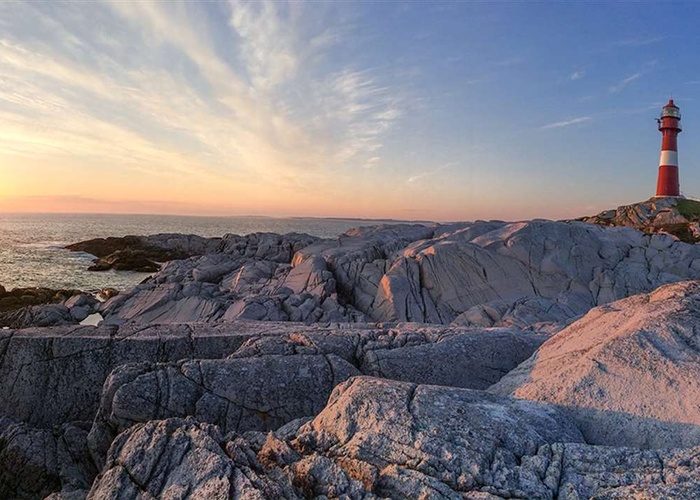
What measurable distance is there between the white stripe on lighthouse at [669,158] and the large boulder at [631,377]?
251ft

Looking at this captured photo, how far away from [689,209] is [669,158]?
920 centimetres

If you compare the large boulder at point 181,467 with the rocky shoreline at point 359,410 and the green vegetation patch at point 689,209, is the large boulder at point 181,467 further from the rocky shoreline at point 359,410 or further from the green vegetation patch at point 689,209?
the green vegetation patch at point 689,209

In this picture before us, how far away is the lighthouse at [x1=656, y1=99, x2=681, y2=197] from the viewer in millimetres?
67812

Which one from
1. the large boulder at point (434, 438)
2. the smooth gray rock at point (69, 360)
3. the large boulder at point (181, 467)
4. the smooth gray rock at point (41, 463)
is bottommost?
the smooth gray rock at point (41, 463)

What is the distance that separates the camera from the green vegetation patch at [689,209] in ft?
213

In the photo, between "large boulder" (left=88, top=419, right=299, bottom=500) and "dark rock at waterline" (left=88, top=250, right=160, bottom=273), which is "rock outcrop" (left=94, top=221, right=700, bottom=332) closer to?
"large boulder" (left=88, top=419, right=299, bottom=500)

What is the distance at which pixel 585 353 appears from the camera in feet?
25.9

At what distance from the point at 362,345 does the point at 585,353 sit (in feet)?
15.5

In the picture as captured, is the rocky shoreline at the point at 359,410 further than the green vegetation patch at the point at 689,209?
No

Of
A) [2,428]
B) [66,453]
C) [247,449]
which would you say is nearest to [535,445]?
[247,449]

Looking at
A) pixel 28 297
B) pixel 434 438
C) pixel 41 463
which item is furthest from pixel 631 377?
pixel 28 297

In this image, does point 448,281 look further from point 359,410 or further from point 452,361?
point 359,410

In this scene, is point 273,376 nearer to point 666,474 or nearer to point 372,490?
point 372,490

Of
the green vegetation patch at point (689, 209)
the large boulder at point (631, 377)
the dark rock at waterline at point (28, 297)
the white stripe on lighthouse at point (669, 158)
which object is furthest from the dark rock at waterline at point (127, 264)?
the white stripe on lighthouse at point (669, 158)
